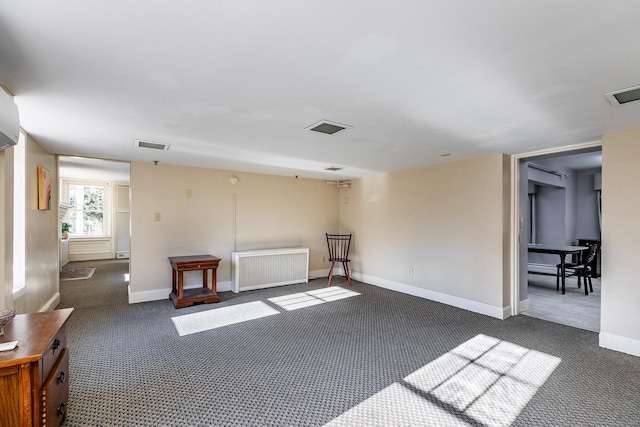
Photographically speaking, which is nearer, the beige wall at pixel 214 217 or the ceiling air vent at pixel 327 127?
the ceiling air vent at pixel 327 127

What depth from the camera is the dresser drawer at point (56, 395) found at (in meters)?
1.43

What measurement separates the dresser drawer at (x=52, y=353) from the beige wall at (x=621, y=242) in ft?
13.9

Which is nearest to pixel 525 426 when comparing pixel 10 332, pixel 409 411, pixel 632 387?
pixel 409 411

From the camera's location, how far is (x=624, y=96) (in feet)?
6.73

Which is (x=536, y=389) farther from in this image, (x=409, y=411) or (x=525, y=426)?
(x=409, y=411)

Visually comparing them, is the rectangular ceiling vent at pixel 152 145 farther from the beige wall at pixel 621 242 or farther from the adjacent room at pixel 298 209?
the beige wall at pixel 621 242

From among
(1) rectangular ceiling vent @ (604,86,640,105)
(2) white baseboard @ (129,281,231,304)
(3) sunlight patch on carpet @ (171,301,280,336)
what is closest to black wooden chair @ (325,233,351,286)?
(3) sunlight patch on carpet @ (171,301,280,336)

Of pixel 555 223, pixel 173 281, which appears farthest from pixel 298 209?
pixel 555 223

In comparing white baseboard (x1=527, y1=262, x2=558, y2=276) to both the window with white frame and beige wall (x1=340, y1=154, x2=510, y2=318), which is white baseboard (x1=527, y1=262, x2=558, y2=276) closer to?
beige wall (x1=340, y1=154, x2=510, y2=318)

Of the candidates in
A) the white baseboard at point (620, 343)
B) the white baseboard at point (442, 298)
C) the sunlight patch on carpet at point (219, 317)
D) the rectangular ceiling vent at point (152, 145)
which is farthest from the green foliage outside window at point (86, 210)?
the white baseboard at point (620, 343)

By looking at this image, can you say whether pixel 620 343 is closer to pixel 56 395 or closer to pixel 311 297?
pixel 311 297

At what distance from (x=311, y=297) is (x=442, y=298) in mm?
1886

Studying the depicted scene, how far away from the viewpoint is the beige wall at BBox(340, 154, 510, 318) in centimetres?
382

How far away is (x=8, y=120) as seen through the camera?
5.35 feet
